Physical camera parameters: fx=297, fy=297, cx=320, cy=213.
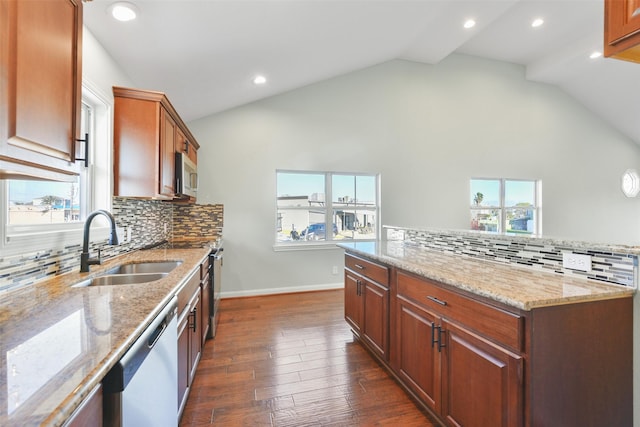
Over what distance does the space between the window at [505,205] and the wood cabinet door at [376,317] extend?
3.68 meters

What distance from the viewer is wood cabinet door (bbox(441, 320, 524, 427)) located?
1182mm

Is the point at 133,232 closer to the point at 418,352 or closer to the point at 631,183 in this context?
the point at 418,352

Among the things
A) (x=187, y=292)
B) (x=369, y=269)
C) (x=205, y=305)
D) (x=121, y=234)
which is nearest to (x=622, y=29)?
(x=369, y=269)

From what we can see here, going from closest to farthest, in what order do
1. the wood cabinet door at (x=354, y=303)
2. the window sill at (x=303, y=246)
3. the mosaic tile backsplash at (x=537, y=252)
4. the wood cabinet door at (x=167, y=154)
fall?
the mosaic tile backsplash at (x=537, y=252) < the wood cabinet door at (x=167, y=154) < the wood cabinet door at (x=354, y=303) < the window sill at (x=303, y=246)

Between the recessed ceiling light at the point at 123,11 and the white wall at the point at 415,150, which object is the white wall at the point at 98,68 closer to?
the recessed ceiling light at the point at 123,11

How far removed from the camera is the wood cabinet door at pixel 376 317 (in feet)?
7.16

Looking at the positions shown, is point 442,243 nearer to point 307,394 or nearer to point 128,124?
point 307,394

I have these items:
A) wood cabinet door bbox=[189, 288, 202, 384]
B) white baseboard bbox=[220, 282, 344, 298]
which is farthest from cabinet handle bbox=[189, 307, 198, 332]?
white baseboard bbox=[220, 282, 344, 298]

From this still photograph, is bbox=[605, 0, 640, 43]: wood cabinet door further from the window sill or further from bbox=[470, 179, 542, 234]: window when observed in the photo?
bbox=[470, 179, 542, 234]: window

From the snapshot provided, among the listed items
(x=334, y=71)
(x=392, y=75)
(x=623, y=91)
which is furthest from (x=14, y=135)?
(x=623, y=91)

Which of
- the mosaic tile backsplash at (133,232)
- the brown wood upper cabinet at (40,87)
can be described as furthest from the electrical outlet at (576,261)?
the mosaic tile backsplash at (133,232)

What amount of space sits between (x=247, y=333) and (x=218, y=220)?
5.81ft

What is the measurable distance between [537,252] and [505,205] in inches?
179

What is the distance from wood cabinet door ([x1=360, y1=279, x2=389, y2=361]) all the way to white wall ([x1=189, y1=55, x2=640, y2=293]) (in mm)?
2126
